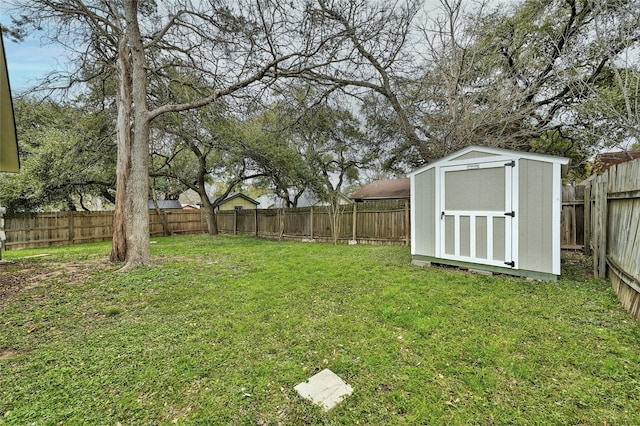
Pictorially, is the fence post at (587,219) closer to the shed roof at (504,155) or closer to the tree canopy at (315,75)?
the tree canopy at (315,75)

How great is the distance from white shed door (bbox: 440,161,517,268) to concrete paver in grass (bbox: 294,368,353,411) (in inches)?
145

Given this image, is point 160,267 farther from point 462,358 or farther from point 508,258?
point 508,258

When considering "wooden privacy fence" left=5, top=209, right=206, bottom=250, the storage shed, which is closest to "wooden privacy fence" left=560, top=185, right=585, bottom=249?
the storage shed

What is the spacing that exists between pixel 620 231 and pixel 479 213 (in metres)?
1.61

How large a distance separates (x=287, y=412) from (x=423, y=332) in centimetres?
149

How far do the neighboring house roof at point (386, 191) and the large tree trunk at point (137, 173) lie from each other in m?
12.6

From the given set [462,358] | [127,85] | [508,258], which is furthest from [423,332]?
[127,85]

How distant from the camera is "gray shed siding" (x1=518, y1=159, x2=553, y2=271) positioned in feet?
13.1

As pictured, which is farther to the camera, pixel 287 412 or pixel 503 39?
pixel 503 39

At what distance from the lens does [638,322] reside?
2568 mm

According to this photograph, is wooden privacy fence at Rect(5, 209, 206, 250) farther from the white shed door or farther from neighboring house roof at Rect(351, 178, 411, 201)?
the white shed door

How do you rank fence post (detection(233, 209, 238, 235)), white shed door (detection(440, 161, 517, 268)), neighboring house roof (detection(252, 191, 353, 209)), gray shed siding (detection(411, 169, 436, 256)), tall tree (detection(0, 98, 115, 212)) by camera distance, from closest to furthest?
1. white shed door (detection(440, 161, 517, 268))
2. gray shed siding (detection(411, 169, 436, 256))
3. tall tree (detection(0, 98, 115, 212))
4. neighboring house roof (detection(252, 191, 353, 209))
5. fence post (detection(233, 209, 238, 235))

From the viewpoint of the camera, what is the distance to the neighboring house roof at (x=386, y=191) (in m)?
15.6

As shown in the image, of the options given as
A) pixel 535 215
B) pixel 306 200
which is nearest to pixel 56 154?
pixel 535 215
